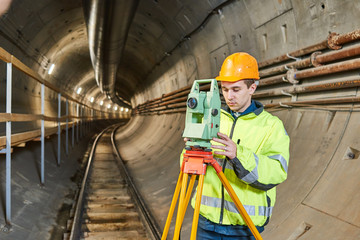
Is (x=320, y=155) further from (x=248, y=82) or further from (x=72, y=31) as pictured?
(x=72, y=31)

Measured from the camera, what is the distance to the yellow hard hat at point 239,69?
230 cm

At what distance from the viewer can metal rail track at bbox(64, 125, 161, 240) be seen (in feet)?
18.1

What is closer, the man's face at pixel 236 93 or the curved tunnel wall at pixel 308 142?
the man's face at pixel 236 93

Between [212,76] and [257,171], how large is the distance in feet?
20.1

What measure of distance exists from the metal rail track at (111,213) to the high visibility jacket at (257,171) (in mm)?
3006

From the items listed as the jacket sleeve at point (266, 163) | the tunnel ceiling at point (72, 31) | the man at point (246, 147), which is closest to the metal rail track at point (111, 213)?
the man at point (246, 147)

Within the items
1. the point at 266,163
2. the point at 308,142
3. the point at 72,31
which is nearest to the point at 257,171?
the point at 266,163

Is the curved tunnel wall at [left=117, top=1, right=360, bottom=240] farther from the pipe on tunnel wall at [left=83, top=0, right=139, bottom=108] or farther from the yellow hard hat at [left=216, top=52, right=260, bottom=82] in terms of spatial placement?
the pipe on tunnel wall at [left=83, top=0, right=139, bottom=108]

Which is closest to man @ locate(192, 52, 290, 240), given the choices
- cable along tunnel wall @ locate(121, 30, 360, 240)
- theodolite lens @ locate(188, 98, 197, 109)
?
theodolite lens @ locate(188, 98, 197, 109)

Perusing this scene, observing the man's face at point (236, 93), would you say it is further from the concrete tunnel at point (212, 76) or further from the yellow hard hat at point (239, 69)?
the concrete tunnel at point (212, 76)

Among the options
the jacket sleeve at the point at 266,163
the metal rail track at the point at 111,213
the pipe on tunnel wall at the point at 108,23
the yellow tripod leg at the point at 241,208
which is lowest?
the metal rail track at the point at 111,213

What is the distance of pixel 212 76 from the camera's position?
802cm

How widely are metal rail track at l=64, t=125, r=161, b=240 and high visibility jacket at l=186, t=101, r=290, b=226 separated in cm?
301

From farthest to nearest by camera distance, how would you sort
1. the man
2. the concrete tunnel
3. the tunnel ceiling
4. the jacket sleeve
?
the tunnel ceiling, the concrete tunnel, the man, the jacket sleeve
